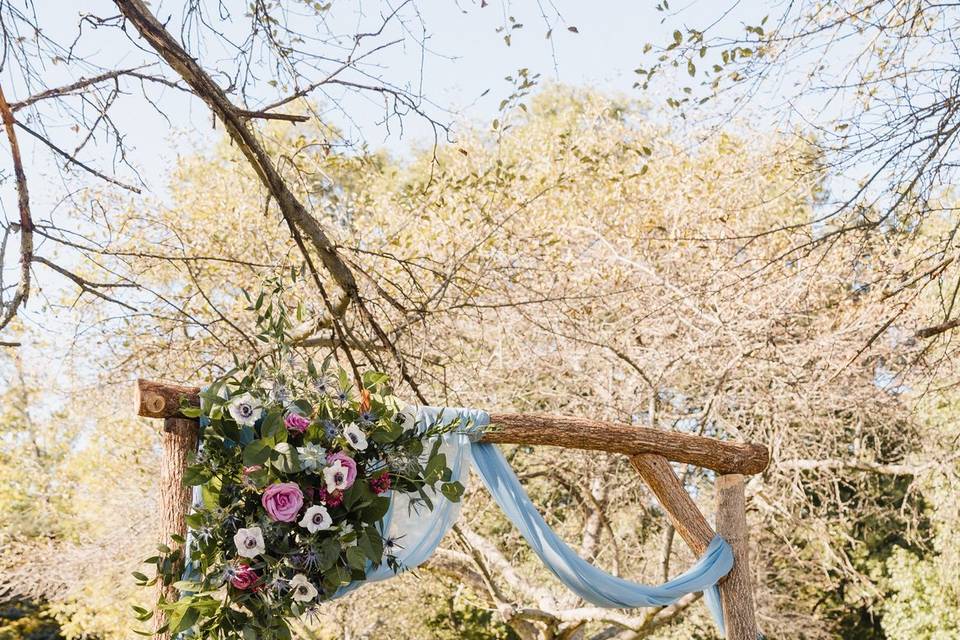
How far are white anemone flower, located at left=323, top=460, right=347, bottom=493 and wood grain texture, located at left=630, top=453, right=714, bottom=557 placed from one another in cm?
166

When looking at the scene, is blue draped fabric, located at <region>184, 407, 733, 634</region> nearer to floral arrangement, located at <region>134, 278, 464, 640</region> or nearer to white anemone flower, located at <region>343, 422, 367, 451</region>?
floral arrangement, located at <region>134, 278, 464, 640</region>

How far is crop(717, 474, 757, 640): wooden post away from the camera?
165 inches

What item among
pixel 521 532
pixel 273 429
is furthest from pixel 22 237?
pixel 521 532

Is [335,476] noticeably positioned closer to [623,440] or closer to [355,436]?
[355,436]

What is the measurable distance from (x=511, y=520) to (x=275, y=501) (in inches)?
50.4

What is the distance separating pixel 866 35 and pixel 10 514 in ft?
28.5

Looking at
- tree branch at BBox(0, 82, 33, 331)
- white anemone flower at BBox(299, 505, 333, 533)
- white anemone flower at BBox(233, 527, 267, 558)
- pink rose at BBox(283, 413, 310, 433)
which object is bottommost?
white anemone flower at BBox(233, 527, 267, 558)

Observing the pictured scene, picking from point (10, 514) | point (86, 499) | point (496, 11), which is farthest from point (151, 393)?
point (10, 514)

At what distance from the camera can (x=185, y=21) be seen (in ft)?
10.0

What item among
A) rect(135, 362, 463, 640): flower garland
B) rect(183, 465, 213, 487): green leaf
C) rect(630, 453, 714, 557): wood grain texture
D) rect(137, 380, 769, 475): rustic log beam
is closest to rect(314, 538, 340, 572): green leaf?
rect(135, 362, 463, 640): flower garland

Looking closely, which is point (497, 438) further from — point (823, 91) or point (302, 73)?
point (823, 91)

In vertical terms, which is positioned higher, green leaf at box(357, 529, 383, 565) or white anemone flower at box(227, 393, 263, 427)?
white anemone flower at box(227, 393, 263, 427)

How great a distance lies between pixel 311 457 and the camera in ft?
8.99

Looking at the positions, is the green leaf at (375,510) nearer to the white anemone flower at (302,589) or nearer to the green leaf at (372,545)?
the green leaf at (372,545)
